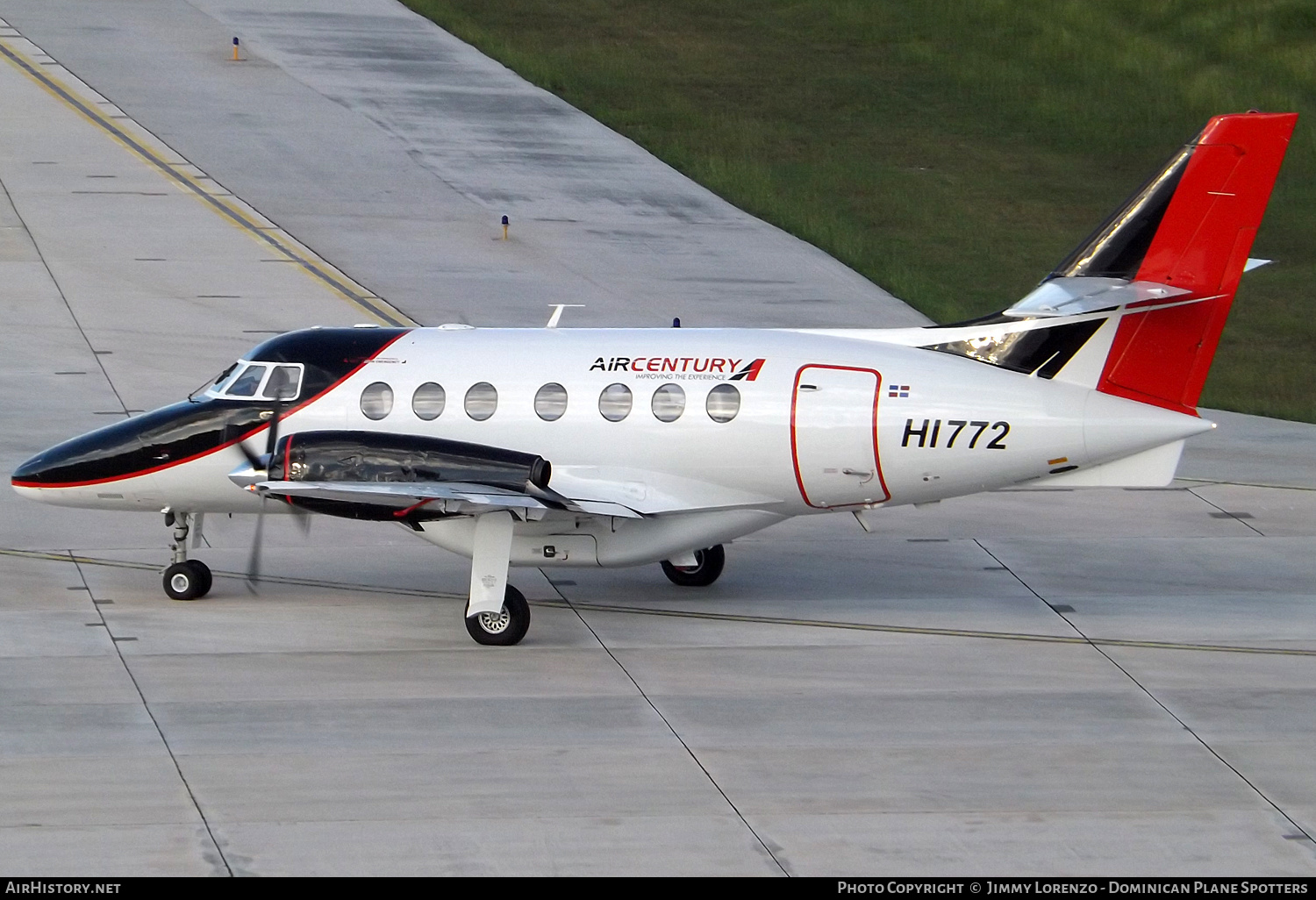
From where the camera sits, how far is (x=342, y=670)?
61.1 feet

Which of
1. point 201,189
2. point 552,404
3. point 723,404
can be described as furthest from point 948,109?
point 552,404

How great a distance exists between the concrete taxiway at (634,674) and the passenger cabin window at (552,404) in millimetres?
2270

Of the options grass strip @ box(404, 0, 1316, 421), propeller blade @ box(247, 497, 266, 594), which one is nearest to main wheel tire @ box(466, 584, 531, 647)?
propeller blade @ box(247, 497, 266, 594)

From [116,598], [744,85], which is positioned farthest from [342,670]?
[744,85]

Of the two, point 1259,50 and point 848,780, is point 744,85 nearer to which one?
point 1259,50

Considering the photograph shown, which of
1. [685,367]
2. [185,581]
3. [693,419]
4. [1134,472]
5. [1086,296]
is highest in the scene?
[1086,296]

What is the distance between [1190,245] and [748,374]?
4.81 m

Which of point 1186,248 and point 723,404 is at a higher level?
point 1186,248

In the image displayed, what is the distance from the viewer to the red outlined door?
19688 mm

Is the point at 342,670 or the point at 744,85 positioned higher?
the point at 744,85

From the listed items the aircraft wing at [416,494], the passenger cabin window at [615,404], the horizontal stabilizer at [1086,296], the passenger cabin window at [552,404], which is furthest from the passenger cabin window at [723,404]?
Result: the horizontal stabilizer at [1086,296]

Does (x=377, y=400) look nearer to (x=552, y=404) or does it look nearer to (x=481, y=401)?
(x=481, y=401)

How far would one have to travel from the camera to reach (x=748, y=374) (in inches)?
788

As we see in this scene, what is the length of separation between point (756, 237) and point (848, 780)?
80.9 feet
